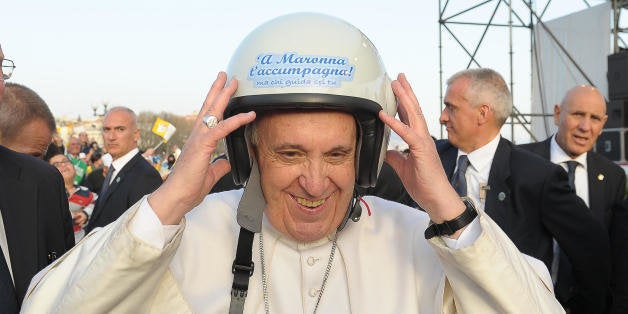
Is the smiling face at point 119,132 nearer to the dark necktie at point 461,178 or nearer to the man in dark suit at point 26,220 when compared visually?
the man in dark suit at point 26,220

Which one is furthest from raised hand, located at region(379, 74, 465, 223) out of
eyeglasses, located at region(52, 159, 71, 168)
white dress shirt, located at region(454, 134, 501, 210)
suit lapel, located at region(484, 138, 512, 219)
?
eyeglasses, located at region(52, 159, 71, 168)

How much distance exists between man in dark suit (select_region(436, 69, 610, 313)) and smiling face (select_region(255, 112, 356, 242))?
1.93 metres

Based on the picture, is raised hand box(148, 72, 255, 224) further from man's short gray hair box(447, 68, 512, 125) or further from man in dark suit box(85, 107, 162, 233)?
man in dark suit box(85, 107, 162, 233)

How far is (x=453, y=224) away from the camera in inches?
66.2

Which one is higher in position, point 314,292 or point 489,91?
point 489,91

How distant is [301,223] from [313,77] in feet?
1.68

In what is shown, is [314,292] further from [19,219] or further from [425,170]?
[19,219]

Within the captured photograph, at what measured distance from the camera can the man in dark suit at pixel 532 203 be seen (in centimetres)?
347

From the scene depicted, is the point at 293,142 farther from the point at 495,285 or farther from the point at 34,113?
the point at 34,113

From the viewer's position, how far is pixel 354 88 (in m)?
1.87

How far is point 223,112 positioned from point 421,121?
24.4 inches

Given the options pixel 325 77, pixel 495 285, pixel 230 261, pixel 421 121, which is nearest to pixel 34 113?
pixel 230 261

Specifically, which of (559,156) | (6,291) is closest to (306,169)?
(6,291)

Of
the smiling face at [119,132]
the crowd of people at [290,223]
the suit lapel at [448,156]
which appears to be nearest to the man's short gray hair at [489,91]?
the suit lapel at [448,156]
